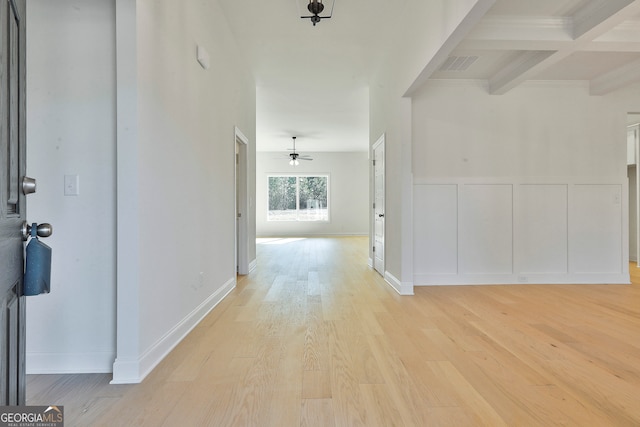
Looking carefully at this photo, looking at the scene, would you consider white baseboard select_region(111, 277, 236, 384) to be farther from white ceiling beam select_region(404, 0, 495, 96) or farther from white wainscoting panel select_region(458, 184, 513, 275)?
white wainscoting panel select_region(458, 184, 513, 275)

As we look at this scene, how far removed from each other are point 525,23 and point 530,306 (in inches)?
105

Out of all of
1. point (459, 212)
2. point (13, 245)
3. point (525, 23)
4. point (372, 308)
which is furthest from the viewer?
point (459, 212)

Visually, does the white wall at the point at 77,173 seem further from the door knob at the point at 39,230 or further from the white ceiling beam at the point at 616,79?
the white ceiling beam at the point at 616,79

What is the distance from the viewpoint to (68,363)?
1889mm

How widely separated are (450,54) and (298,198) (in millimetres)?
8107

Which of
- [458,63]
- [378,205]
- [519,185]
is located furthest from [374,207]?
[458,63]

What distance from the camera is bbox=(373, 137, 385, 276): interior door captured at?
464 cm

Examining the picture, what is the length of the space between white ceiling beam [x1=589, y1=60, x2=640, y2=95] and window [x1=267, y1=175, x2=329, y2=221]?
7716 mm

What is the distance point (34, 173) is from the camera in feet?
6.03

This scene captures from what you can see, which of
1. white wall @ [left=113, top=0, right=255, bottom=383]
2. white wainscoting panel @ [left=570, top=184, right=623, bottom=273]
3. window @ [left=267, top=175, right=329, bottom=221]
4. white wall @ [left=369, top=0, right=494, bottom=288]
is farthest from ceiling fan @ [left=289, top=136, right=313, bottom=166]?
white wainscoting panel @ [left=570, top=184, right=623, bottom=273]

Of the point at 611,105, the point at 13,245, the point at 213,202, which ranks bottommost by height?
the point at 13,245

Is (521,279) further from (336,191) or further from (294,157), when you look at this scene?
(336,191)

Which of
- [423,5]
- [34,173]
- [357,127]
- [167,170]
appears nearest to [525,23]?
[423,5]

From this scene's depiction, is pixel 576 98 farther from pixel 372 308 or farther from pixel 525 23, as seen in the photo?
pixel 372 308
